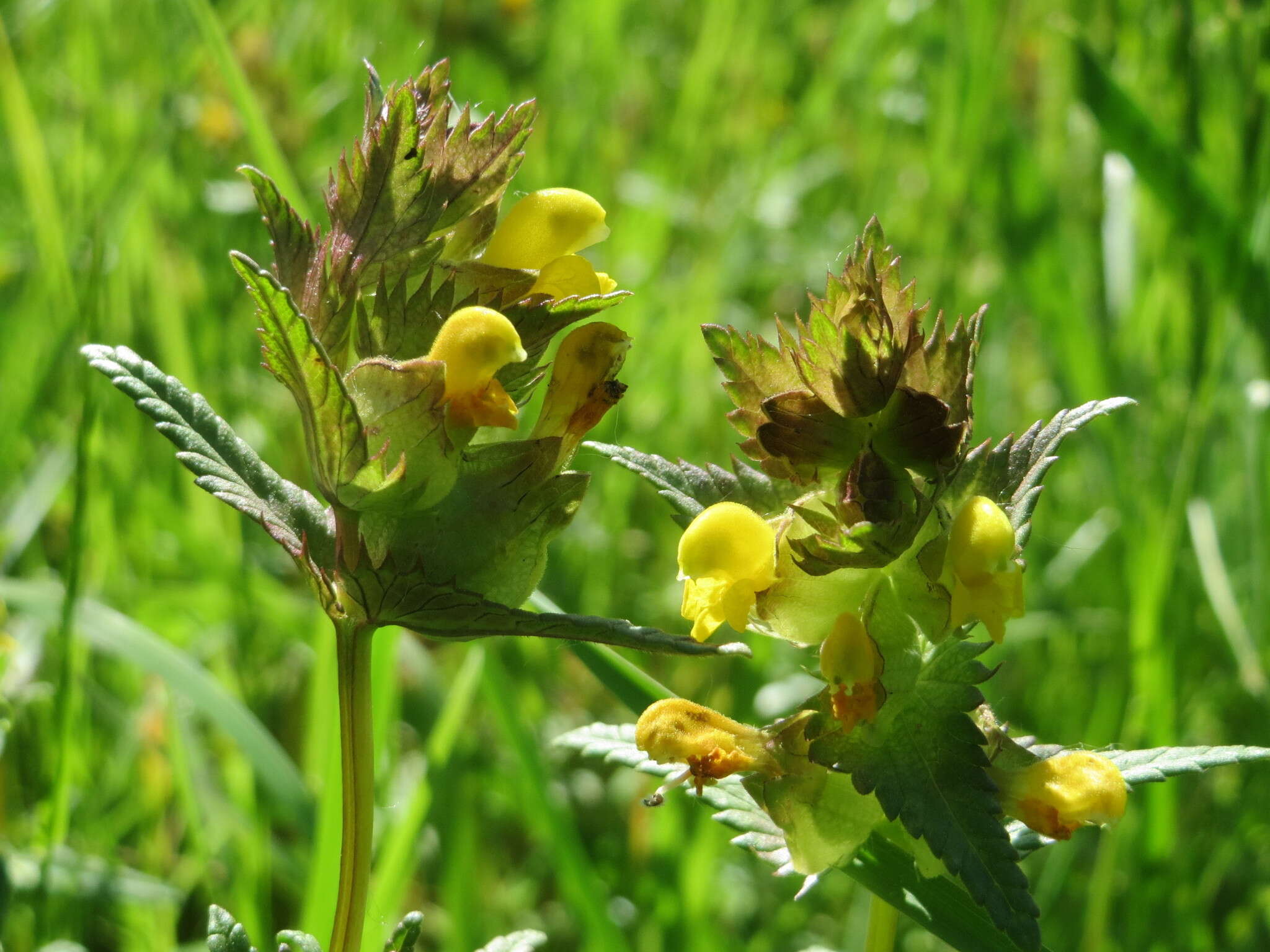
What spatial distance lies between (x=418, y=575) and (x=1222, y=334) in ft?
3.31

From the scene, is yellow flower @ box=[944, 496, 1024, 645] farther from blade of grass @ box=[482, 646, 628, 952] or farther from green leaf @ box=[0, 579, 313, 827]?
green leaf @ box=[0, 579, 313, 827]

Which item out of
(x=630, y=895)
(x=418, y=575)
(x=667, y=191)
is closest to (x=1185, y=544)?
(x=630, y=895)

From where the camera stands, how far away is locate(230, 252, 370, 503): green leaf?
0.52 m

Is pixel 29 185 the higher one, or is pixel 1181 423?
pixel 29 185

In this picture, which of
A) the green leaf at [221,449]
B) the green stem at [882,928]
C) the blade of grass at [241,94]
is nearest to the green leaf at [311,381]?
the green leaf at [221,449]

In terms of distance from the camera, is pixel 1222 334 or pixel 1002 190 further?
pixel 1002 190

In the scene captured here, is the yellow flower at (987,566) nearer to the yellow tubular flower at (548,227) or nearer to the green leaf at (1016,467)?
the green leaf at (1016,467)

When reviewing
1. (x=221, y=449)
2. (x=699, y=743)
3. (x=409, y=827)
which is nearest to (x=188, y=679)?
(x=409, y=827)

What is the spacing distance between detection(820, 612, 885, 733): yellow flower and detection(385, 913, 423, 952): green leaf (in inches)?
8.7

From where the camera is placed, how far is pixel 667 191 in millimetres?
2234

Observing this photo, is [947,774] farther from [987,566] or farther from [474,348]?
[474,348]

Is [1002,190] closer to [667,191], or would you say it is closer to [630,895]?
[667,191]

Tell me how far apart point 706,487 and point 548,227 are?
6.5 inches

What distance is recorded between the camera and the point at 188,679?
3.67ft
